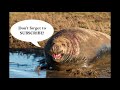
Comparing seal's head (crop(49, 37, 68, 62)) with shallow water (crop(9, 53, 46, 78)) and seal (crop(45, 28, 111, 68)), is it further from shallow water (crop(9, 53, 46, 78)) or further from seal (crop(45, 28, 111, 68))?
shallow water (crop(9, 53, 46, 78))

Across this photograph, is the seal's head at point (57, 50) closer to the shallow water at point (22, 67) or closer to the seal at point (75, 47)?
the seal at point (75, 47)

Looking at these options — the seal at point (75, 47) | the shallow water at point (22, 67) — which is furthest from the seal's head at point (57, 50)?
the shallow water at point (22, 67)

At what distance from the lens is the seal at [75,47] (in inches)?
164

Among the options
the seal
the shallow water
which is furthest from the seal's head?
the shallow water

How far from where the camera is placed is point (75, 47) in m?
4.20

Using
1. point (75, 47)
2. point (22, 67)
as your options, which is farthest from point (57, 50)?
point (22, 67)

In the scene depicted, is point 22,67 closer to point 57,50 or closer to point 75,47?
point 57,50

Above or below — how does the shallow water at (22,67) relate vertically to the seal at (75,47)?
below

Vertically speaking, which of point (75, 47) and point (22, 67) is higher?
point (75, 47)
